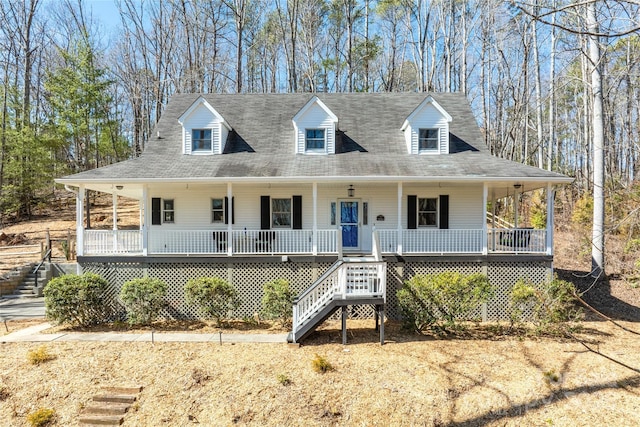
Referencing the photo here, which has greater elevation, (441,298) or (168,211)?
(168,211)

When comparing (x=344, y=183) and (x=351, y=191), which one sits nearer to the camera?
(x=344, y=183)

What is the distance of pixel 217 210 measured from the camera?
44.5ft

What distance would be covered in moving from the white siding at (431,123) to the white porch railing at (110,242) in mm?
10709

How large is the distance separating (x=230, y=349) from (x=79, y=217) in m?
7.41

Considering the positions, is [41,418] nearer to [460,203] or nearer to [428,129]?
[460,203]

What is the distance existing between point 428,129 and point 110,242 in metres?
12.2

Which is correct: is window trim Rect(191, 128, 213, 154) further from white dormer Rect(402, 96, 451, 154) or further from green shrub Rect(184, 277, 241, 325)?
white dormer Rect(402, 96, 451, 154)

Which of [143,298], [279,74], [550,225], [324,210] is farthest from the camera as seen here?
[279,74]

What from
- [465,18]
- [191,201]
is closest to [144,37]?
[191,201]

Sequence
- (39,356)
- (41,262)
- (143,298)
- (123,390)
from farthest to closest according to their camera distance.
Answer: (41,262), (143,298), (39,356), (123,390)

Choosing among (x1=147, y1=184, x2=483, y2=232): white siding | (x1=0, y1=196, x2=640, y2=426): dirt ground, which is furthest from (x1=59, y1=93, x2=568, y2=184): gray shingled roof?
(x1=0, y1=196, x2=640, y2=426): dirt ground

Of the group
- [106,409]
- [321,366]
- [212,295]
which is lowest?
[106,409]

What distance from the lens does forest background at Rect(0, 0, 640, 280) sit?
2477cm

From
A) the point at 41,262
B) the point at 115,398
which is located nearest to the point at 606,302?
the point at 115,398
